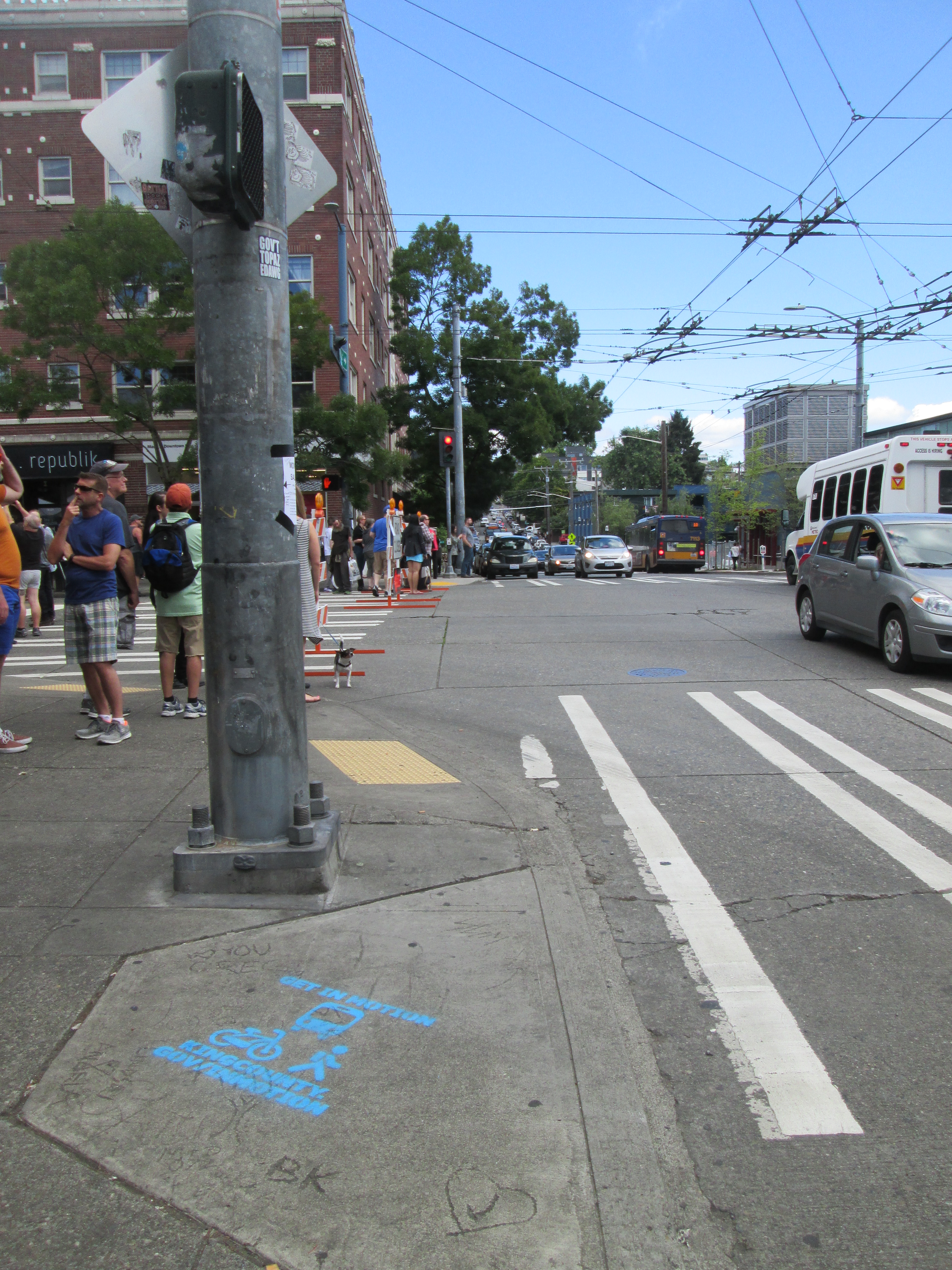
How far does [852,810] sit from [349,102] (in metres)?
36.0

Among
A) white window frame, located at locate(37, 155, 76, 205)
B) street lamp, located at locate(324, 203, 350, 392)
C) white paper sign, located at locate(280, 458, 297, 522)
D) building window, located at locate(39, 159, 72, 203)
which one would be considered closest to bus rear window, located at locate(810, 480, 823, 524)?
street lamp, located at locate(324, 203, 350, 392)

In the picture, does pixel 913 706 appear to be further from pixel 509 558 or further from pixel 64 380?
pixel 509 558

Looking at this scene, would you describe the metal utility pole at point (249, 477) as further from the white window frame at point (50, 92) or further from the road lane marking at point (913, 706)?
the white window frame at point (50, 92)

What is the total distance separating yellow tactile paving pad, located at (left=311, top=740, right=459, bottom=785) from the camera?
644cm

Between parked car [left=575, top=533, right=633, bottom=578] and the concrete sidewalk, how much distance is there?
3172 cm

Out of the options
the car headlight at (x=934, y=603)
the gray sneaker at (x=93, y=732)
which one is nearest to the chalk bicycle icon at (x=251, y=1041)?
the gray sneaker at (x=93, y=732)

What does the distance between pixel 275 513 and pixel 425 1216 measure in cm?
270

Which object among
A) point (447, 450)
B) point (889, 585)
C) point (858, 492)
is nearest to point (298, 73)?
point (447, 450)

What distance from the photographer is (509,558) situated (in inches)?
1469

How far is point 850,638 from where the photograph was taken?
40.4 ft

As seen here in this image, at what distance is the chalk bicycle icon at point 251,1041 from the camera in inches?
121

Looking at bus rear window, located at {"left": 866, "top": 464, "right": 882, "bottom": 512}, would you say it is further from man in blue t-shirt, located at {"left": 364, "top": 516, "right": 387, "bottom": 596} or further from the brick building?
the brick building

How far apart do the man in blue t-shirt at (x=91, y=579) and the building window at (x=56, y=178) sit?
98.1 feet

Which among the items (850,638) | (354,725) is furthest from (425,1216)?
(850,638)
